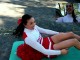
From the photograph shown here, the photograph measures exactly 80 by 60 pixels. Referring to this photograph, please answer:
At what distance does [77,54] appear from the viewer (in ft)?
Result: 10.3

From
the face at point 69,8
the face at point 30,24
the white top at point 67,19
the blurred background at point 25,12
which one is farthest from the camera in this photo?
the white top at point 67,19

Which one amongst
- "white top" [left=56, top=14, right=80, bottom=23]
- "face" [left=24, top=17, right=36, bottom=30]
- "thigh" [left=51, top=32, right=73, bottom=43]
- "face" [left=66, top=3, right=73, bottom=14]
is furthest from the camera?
"white top" [left=56, top=14, right=80, bottom=23]

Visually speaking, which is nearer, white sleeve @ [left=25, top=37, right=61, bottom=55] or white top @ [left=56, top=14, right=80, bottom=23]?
white sleeve @ [left=25, top=37, right=61, bottom=55]

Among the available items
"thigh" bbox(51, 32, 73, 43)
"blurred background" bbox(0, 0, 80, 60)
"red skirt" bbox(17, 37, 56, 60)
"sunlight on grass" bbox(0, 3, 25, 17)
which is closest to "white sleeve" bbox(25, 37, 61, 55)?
"red skirt" bbox(17, 37, 56, 60)

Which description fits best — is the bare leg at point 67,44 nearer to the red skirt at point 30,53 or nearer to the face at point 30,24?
the red skirt at point 30,53

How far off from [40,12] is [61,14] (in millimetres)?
1108

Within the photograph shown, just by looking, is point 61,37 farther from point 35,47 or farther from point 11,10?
point 11,10

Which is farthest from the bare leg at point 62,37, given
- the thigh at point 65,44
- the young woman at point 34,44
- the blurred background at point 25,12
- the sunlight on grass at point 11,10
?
the sunlight on grass at point 11,10

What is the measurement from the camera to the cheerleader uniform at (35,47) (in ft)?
9.32

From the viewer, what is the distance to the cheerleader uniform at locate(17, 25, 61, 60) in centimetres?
284

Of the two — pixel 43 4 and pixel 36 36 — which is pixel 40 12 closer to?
pixel 43 4

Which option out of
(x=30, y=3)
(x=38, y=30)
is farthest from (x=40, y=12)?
(x=38, y=30)

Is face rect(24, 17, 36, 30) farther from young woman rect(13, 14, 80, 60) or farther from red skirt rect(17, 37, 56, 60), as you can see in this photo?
red skirt rect(17, 37, 56, 60)

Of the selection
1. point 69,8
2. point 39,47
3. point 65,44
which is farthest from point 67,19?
point 39,47
